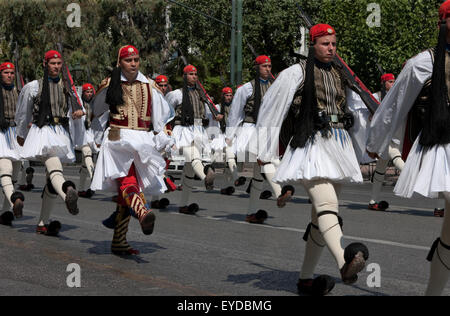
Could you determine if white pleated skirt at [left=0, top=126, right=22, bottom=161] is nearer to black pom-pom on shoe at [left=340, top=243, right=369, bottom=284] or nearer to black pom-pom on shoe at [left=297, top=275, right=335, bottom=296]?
black pom-pom on shoe at [left=297, top=275, right=335, bottom=296]

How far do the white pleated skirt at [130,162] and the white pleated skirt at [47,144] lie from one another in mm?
1580

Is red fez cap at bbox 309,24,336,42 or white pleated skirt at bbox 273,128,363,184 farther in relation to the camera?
red fez cap at bbox 309,24,336,42

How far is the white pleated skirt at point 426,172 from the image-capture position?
16.5 ft

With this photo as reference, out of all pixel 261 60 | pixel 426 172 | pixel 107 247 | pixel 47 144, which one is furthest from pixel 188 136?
pixel 426 172

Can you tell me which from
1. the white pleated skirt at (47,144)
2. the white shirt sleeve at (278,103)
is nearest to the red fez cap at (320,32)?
the white shirt sleeve at (278,103)

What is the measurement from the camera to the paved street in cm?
643

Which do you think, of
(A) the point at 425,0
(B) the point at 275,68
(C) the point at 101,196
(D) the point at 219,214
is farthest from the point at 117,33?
(D) the point at 219,214

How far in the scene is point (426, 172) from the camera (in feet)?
16.7

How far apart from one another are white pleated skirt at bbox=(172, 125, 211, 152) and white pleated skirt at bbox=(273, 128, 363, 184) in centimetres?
811

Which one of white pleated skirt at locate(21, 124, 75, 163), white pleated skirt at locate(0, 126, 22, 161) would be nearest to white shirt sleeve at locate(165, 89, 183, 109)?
white pleated skirt at locate(0, 126, 22, 161)

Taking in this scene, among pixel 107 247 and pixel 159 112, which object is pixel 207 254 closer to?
pixel 107 247

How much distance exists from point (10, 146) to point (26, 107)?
4.34 feet

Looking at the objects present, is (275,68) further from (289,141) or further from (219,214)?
(289,141)
